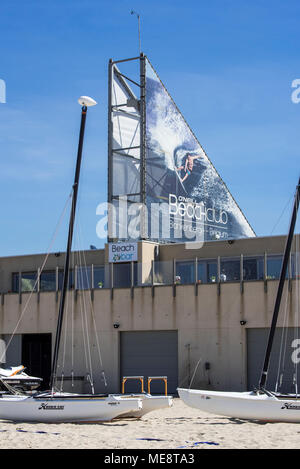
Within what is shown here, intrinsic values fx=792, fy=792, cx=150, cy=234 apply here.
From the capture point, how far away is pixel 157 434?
22109mm

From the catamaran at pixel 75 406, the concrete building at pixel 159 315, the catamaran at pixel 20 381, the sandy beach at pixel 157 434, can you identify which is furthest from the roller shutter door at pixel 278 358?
the catamaran at pixel 20 381

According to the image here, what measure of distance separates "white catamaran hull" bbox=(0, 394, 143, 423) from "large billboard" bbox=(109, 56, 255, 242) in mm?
17153

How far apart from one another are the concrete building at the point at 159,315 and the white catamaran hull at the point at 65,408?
9997mm

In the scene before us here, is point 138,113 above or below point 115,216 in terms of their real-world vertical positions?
above

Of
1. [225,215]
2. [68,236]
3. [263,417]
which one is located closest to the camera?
[263,417]

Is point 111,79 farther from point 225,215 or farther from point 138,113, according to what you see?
point 225,215

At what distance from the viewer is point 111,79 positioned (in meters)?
43.5

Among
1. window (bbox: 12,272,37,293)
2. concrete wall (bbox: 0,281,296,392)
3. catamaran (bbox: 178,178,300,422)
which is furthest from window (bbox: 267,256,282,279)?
window (bbox: 12,272,37,293)

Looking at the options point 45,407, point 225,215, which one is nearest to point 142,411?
point 45,407

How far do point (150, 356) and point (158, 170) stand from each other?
43.2 ft

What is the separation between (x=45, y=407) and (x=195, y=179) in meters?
28.9

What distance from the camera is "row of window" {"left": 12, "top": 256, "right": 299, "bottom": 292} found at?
35.2 meters

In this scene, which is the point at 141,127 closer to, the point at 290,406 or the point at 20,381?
the point at 20,381

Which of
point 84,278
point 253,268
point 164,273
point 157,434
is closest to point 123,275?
point 84,278
